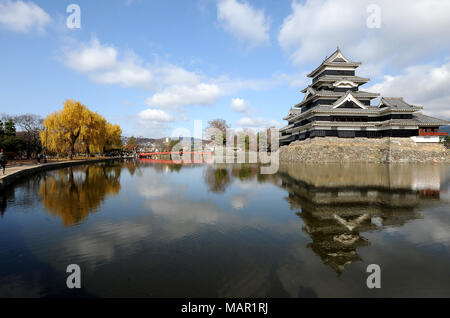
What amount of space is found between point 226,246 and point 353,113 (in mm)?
31746

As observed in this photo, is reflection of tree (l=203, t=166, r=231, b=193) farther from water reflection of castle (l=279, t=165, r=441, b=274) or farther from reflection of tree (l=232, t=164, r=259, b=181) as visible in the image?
water reflection of castle (l=279, t=165, r=441, b=274)

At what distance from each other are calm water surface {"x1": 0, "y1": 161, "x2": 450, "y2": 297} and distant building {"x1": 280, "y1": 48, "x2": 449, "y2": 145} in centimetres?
2323

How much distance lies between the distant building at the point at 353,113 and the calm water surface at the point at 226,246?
2323 cm

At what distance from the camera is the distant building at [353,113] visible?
29.5m

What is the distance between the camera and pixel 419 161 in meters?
28.5

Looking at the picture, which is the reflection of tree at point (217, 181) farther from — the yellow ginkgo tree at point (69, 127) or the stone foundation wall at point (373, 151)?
the yellow ginkgo tree at point (69, 127)

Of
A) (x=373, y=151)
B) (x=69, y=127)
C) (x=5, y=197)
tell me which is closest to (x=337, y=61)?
(x=373, y=151)

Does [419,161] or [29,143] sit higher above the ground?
[29,143]

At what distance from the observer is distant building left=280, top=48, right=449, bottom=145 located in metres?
29.5

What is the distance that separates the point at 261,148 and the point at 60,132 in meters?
41.9

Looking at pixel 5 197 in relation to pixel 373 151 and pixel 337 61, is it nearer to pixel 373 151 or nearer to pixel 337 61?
pixel 373 151

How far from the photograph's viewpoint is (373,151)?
29922 millimetres
